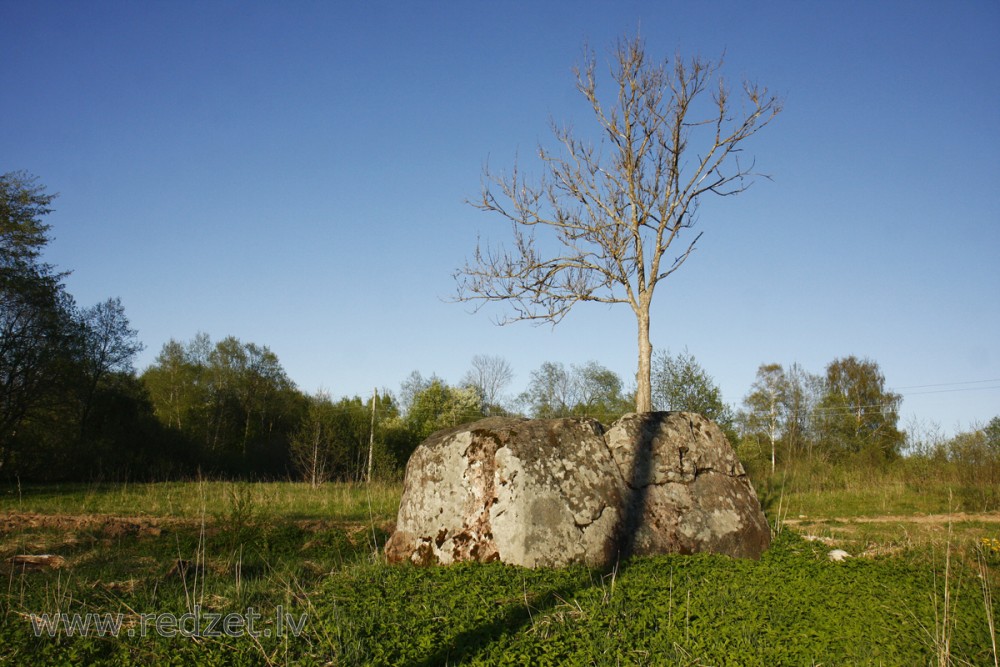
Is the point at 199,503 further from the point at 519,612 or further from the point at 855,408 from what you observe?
the point at 855,408

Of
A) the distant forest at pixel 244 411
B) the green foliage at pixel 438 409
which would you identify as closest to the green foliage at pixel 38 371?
the distant forest at pixel 244 411

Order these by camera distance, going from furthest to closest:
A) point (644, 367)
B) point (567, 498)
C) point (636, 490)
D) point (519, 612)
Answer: point (644, 367), point (636, 490), point (567, 498), point (519, 612)

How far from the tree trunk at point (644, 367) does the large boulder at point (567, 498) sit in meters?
4.78

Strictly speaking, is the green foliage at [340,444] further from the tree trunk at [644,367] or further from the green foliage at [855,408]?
the green foliage at [855,408]

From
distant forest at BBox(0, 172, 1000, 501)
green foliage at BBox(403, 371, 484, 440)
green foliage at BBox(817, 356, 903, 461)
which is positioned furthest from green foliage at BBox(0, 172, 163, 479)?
green foliage at BBox(817, 356, 903, 461)

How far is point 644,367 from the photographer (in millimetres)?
14117

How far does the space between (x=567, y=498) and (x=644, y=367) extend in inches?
286

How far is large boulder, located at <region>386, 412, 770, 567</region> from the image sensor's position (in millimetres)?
7102

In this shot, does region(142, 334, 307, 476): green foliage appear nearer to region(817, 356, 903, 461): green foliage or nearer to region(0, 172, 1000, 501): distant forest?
region(0, 172, 1000, 501): distant forest

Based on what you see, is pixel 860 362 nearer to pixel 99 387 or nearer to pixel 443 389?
pixel 443 389

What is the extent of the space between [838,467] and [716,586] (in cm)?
2059

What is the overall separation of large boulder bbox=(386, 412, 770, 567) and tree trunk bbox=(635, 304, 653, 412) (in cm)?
478

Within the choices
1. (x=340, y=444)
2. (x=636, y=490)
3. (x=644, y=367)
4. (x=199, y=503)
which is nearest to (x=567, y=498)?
(x=636, y=490)

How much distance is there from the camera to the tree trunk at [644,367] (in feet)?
44.8
